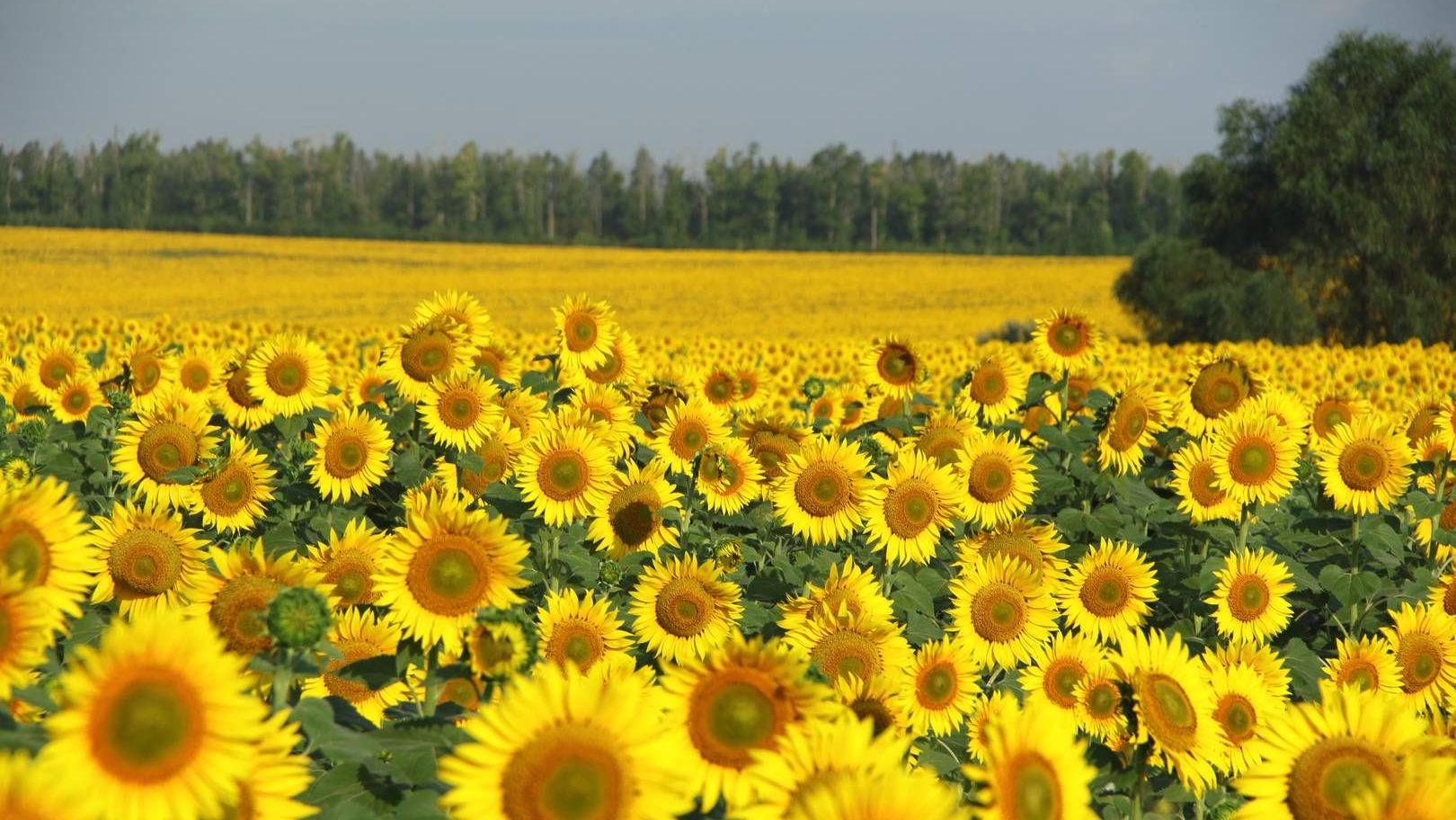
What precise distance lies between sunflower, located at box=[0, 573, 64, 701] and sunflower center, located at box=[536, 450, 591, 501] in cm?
285

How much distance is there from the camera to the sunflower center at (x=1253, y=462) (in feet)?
18.1

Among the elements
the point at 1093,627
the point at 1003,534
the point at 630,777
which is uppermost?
the point at 630,777

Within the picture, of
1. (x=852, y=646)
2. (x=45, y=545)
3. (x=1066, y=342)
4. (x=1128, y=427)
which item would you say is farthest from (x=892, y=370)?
(x=45, y=545)

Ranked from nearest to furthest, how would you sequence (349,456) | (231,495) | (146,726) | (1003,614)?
(146,726) → (1003,614) → (231,495) → (349,456)

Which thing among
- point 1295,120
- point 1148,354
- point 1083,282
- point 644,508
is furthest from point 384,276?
point 644,508

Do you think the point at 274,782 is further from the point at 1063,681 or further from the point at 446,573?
the point at 1063,681

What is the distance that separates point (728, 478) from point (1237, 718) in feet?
8.53

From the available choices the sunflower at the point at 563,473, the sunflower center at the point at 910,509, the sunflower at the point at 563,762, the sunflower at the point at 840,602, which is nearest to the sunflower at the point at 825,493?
the sunflower center at the point at 910,509

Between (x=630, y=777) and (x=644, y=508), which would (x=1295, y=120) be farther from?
(x=630, y=777)

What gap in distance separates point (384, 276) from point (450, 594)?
57124 mm

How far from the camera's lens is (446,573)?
8.48 ft

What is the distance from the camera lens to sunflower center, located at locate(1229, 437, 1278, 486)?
5.52 meters

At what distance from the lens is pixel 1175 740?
8.94 ft

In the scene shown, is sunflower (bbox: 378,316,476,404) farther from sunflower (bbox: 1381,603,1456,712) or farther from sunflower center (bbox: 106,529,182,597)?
sunflower (bbox: 1381,603,1456,712)
